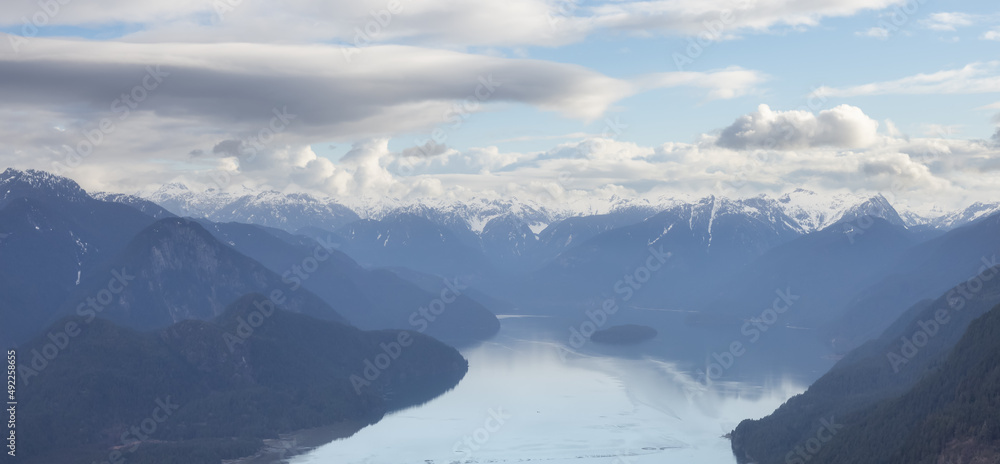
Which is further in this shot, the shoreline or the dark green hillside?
the shoreline

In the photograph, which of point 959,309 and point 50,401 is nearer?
point 50,401

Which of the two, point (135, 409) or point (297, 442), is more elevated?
point (135, 409)

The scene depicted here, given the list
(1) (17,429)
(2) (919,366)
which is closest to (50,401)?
(1) (17,429)

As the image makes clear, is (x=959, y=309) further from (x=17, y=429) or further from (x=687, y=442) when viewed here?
(x=17, y=429)

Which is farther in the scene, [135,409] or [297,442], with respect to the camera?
[135,409]

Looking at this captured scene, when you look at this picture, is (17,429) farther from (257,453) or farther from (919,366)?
(919,366)

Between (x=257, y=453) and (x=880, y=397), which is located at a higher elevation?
(x=880, y=397)

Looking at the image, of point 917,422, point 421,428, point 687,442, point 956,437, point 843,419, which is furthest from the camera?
point 421,428

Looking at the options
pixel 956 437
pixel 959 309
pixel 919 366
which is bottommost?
pixel 956 437

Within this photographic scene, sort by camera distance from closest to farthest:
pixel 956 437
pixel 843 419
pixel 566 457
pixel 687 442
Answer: pixel 956 437 < pixel 843 419 < pixel 566 457 < pixel 687 442

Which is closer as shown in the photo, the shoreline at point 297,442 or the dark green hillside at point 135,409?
the dark green hillside at point 135,409
